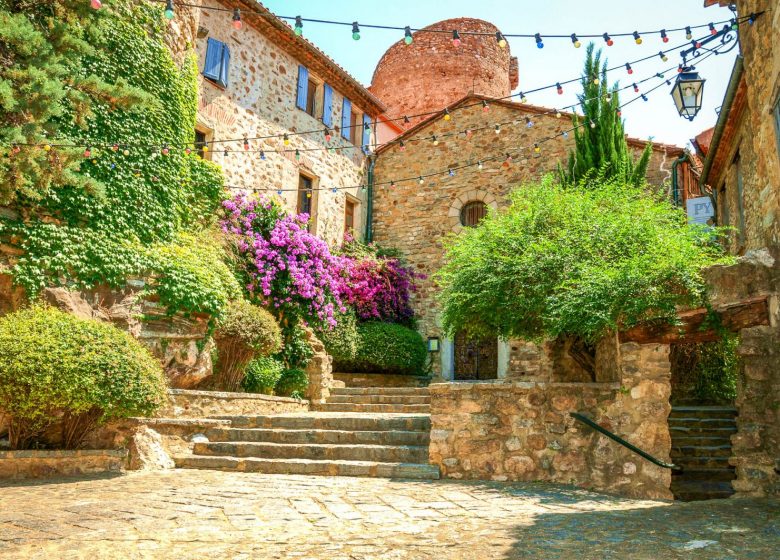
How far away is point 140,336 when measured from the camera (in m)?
8.03

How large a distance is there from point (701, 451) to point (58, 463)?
27.8 feet

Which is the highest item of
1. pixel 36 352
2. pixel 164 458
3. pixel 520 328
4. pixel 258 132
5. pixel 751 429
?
pixel 258 132

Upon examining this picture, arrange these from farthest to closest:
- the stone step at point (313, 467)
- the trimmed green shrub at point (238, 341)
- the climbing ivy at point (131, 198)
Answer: the trimmed green shrub at point (238, 341)
the climbing ivy at point (131, 198)
the stone step at point (313, 467)

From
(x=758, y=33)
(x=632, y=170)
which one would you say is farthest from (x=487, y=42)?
(x=758, y=33)

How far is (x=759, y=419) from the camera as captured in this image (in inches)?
244

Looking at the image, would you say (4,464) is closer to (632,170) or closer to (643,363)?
(643,363)

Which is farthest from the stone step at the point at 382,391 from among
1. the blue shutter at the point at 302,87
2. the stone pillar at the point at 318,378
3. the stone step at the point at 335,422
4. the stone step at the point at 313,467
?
the blue shutter at the point at 302,87

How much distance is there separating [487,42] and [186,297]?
18612 millimetres

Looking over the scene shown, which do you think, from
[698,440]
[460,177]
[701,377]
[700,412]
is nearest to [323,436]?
[698,440]

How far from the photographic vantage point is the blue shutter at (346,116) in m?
15.9

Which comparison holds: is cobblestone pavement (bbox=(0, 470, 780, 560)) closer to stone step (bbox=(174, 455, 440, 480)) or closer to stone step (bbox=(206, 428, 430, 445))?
stone step (bbox=(174, 455, 440, 480))

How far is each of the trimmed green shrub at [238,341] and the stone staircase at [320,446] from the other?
3.61 feet

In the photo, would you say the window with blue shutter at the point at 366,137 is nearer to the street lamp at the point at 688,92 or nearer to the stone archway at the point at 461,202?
the stone archway at the point at 461,202

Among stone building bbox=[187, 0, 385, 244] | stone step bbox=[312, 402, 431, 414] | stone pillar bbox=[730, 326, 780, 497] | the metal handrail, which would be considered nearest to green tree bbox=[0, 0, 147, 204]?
stone building bbox=[187, 0, 385, 244]
